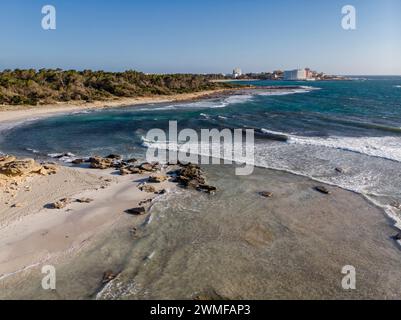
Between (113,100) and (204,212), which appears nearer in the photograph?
(204,212)

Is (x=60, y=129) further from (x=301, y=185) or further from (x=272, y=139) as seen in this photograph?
(x=301, y=185)

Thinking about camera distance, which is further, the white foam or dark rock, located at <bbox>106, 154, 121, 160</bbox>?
the white foam

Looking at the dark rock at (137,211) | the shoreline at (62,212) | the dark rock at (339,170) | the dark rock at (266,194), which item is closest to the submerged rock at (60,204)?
the shoreline at (62,212)

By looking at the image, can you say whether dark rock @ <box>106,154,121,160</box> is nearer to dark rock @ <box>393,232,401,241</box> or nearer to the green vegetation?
dark rock @ <box>393,232,401,241</box>

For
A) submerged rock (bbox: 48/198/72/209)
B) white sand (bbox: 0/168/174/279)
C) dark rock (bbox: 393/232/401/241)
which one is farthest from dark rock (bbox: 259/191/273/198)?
submerged rock (bbox: 48/198/72/209)
